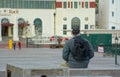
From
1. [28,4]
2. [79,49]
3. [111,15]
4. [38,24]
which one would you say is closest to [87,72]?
[79,49]

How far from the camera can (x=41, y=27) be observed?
10669cm

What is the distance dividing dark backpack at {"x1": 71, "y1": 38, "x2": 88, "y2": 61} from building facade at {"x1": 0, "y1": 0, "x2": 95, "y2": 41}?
3510 inches

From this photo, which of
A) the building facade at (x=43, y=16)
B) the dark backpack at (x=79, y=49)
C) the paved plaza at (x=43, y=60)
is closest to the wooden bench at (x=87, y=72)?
the dark backpack at (x=79, y=49)

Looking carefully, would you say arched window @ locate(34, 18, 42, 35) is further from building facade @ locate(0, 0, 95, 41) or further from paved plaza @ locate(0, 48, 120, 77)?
paved plaza @ locate(0, 48, 120, 77)

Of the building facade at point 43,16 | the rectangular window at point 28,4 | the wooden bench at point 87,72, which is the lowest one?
the wooden bench at point 87,72

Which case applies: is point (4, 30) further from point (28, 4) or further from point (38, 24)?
point (28, 4)

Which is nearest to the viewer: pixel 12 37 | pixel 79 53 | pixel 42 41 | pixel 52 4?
pixel 79 53

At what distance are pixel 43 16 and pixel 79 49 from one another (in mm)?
94468

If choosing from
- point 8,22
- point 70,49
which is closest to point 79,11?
point 8,22

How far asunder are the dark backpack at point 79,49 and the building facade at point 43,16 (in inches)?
3510

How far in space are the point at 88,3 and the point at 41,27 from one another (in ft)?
38.2

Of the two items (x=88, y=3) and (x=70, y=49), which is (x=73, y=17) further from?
(x=70, y=49)

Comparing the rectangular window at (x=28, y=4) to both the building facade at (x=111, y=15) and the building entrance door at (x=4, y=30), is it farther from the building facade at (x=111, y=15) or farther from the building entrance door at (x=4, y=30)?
the building facade at (x=111, y=15)

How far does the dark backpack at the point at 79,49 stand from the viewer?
12.5 m
